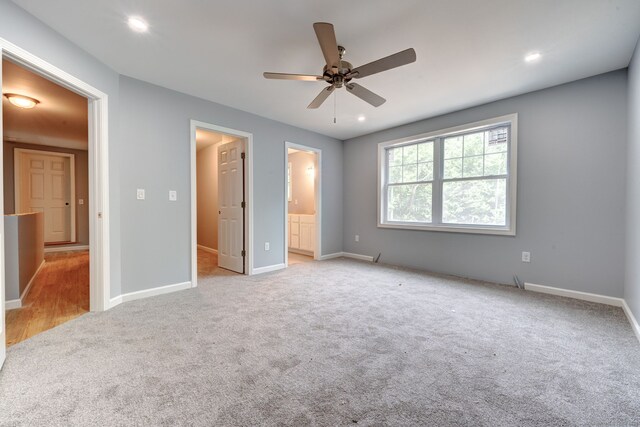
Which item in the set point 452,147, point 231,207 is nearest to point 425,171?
point 452,147

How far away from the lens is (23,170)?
575 cm

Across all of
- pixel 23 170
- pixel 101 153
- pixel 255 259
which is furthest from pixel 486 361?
pixel 23 170

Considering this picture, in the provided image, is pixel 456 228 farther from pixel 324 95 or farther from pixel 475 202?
pixel 324 95

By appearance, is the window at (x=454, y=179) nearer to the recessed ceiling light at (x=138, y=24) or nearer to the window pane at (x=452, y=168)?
the window pane at (x=452, y=168)

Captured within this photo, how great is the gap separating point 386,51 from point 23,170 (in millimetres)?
7670

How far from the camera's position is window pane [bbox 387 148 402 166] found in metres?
4.89

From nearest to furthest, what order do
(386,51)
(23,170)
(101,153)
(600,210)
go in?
(386,51)
(101,153)
(600,210)
(23,170)

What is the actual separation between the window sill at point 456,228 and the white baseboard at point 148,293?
3385mm

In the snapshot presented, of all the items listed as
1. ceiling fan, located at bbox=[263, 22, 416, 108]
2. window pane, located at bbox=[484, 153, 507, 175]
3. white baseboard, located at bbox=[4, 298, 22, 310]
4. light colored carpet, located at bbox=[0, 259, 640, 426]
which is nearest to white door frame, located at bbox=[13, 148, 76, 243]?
white baseboard, located at bbox=[4, 298, 22, 310]

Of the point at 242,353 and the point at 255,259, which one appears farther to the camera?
the point at 255,259

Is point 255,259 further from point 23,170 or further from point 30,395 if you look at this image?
point 23,170

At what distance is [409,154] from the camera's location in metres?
4.74

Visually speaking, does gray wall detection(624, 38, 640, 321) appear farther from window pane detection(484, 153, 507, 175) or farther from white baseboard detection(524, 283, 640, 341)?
window pane detection(484, 153, 507, 175)

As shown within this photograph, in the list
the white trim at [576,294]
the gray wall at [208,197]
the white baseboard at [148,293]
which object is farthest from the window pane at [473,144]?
the gray wall at [208,197]
